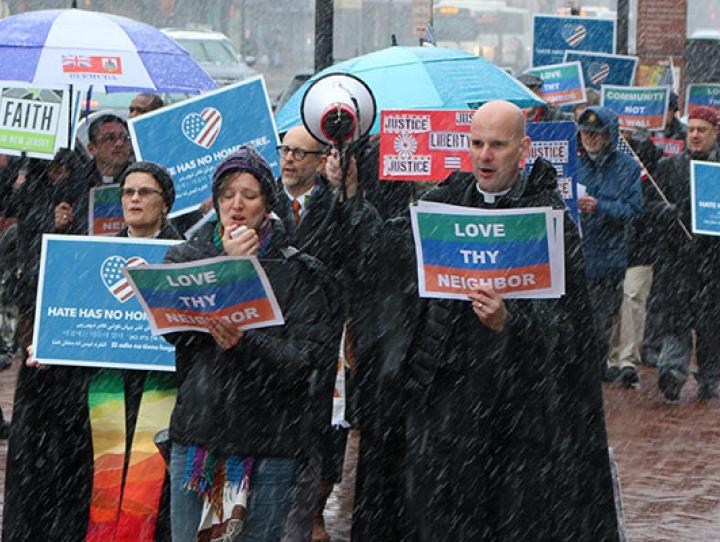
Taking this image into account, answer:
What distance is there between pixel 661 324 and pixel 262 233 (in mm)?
7717

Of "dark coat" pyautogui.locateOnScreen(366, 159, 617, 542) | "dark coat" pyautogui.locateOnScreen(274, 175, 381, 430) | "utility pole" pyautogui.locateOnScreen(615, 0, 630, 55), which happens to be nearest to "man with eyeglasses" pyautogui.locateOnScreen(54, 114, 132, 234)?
"dark coat" pyautogui.locateOnScreen(274, 175, 381, 430)

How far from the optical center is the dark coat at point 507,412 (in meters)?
5.89

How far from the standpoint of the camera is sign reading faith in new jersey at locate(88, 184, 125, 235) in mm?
8133

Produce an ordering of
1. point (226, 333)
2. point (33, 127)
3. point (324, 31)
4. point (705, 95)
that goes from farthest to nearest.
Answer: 1. point (705, 95)
2. point (324, 31)
3. point (33, 127)
4. point (226, 333)

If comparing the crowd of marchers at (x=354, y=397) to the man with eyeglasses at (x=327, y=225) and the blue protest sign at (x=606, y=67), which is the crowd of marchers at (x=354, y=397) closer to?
the man with eyeglasses at (x=327, y=225)

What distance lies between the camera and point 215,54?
101 ft

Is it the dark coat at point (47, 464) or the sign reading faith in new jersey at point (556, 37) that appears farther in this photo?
the sign reading faith in new jersey at point (556, 37)

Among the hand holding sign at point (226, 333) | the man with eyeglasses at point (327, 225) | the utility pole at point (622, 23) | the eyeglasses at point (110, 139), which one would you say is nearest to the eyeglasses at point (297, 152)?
the man with eyeglasses at point (327, 225)

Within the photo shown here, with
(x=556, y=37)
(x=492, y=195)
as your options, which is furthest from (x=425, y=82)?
(x=556, y=37)

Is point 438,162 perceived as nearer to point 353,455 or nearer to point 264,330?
point 353,455

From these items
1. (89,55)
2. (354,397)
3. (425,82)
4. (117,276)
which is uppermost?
(89,55)

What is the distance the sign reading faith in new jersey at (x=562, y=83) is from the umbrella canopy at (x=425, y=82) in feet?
14.4

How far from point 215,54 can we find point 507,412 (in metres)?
25.6

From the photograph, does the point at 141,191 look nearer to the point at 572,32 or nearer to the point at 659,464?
the point at 659,464
